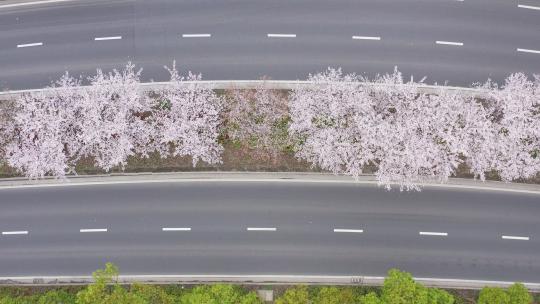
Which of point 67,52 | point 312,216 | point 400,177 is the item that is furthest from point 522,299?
point 67,52

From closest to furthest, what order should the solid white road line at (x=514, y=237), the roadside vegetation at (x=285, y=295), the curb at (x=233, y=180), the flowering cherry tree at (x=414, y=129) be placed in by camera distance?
the roadside vegetation at (x=285, y=295)
the flowering cherry tree at (x=414, y=129)
the solid white road line at (x=514, y=237)
the curb at (x=233, y=180)

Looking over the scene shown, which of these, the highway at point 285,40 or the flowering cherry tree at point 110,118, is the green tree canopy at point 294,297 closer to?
the flowering cherry tree at point 110,118

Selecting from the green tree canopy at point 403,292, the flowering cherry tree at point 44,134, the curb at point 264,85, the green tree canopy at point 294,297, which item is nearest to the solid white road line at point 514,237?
the green tree canopy at point 403,292

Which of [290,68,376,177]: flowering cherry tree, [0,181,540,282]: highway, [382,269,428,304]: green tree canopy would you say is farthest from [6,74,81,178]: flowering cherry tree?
[382,269,428,304]: green tree canopy

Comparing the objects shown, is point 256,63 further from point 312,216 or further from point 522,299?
point 522,299

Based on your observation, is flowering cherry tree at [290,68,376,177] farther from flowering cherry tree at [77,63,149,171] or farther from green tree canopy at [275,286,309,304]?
flowering cherry tree at [77,63,149,171]

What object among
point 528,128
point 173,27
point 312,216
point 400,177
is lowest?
point 312,216
